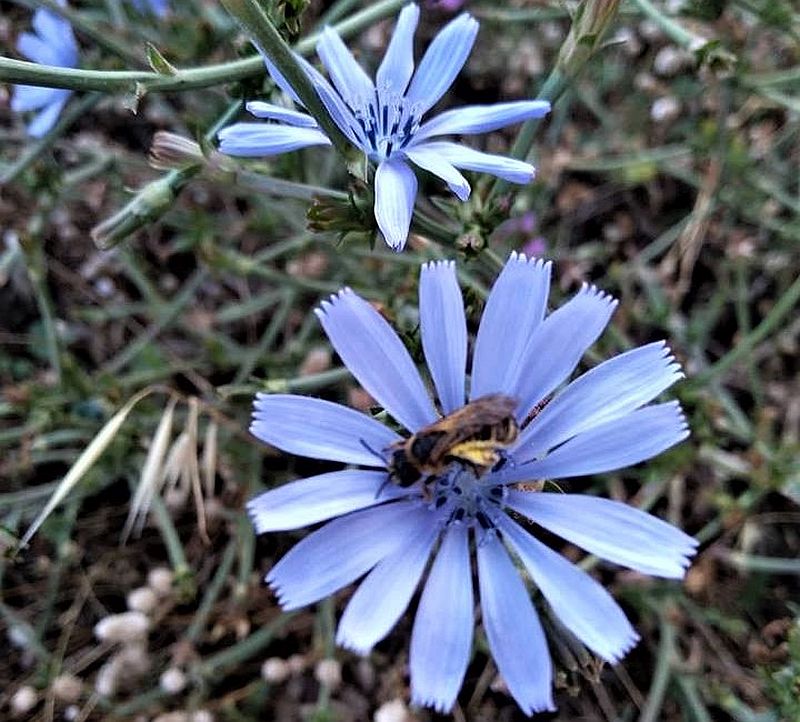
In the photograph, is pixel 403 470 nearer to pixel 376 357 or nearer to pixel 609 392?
pixel 376 357

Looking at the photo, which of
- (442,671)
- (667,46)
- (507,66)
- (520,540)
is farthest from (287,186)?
(667,46)

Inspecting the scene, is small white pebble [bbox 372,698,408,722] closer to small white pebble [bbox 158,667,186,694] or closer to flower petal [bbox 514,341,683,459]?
small white pebble [bbox 158,667,186,694]

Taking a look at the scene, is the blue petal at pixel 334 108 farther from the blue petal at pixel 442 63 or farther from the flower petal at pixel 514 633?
the flower petal at pixel 514 633

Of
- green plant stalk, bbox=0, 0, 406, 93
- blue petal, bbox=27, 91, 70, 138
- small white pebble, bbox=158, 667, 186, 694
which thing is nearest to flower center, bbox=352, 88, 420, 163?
green plant stalk, bbox=0, 0, 406, 93

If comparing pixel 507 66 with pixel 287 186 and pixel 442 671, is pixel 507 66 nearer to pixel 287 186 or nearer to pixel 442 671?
pixel 287 186

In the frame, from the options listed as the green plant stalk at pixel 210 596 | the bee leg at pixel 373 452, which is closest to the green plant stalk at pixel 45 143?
the green plant stalk at pixel 210 596

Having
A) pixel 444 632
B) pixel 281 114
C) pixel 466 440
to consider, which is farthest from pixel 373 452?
pixel 281 114
